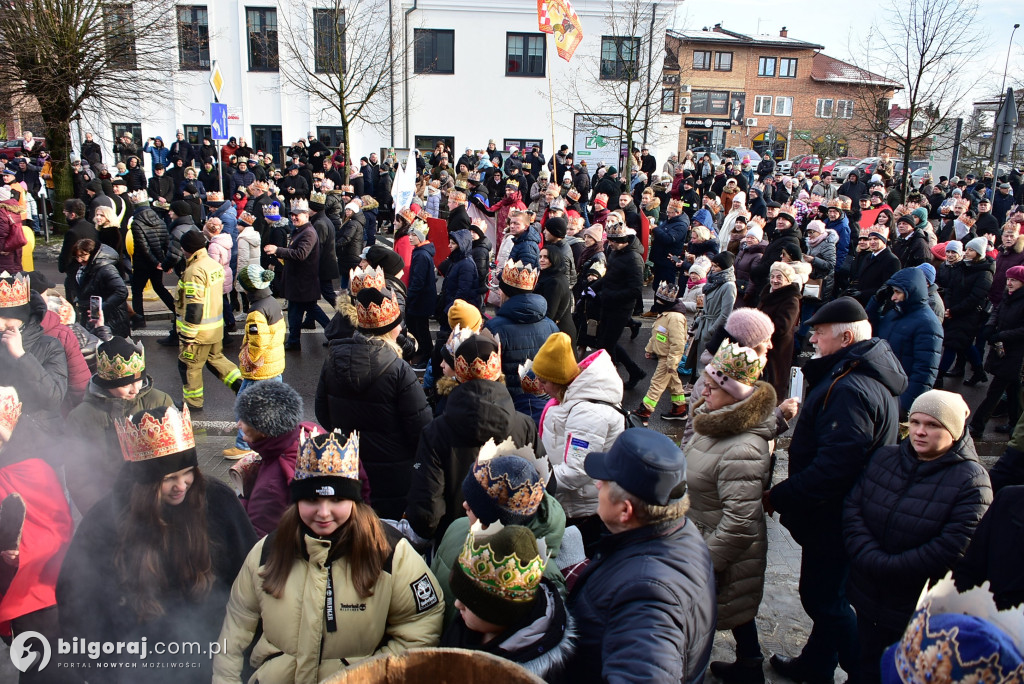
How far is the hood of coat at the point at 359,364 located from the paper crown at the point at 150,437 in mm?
1248

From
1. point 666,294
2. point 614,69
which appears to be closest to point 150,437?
point 666,294

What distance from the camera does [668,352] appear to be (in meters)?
7.50

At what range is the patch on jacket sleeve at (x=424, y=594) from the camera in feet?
8.80

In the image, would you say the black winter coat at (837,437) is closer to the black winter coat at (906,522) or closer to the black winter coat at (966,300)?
the black winter coat at (906,522)

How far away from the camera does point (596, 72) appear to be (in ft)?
98.5

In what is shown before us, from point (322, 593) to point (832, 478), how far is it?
247 centimetres

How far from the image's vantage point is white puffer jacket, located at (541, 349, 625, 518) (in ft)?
12.9

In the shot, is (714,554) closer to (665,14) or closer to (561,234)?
(561,234)

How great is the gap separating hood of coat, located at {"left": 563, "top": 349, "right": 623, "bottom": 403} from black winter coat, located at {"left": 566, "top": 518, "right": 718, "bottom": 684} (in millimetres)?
1542

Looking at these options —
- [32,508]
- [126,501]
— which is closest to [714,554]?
[126,501]

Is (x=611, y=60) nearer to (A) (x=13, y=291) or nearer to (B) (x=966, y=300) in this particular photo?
(B) (x=966, y=300)

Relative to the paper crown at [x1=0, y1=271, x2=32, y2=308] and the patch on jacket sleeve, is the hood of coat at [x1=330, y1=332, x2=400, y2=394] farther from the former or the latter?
the paper crown at [x1=0, y1=271, x2=32, y2=308]

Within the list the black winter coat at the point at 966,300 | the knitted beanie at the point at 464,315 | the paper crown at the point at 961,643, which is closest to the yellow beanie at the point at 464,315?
the knitted beanie at the point at 464,315

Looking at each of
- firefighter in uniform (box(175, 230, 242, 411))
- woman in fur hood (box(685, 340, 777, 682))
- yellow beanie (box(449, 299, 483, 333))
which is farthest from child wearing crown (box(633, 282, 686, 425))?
firefighter in uniform (box(175, 230, 242, 411))
